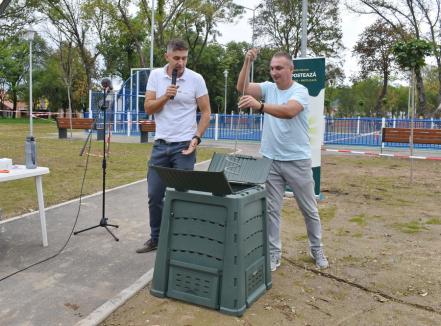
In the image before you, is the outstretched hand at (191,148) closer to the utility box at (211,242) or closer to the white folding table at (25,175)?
the utility box at (211,242)

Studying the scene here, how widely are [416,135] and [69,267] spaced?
47.2 feet

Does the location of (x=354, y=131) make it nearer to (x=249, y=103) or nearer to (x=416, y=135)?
(x=416, y=135)

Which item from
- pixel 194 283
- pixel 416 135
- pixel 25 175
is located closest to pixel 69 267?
pixel 25 175

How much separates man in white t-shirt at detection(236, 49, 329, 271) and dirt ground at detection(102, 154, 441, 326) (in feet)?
1.80

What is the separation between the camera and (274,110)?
374 cm

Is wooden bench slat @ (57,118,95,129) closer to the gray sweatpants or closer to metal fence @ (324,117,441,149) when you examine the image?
metal fence @ (324,117,441,149)

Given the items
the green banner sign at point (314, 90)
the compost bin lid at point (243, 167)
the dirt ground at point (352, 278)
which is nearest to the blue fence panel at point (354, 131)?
the dirt ground at point (352, 278)

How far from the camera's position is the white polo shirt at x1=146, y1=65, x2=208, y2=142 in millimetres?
4430

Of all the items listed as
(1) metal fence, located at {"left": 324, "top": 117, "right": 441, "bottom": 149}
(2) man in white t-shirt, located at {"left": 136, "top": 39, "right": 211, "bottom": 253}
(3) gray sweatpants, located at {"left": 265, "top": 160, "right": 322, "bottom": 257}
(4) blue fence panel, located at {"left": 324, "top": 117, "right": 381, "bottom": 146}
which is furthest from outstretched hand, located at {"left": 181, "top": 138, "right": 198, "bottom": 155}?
(4) blue fence panel, located at {"left": 324, "top": 117, "right": 381, "bottom": 146}

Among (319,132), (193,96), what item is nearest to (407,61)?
(319,132)

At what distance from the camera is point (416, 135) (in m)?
16.1

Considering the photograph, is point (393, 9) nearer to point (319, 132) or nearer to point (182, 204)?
point (319, 132)

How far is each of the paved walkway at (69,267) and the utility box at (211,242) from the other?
526 millimetres

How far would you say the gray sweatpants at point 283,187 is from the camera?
164 inches
